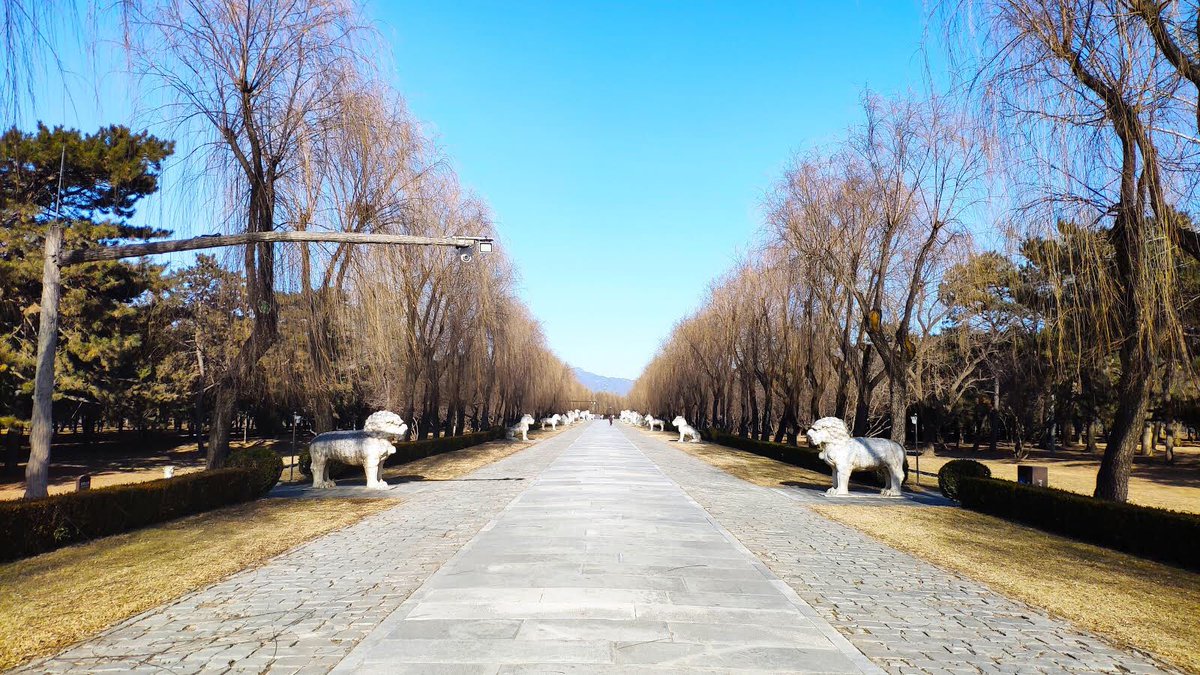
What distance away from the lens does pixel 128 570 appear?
707cm

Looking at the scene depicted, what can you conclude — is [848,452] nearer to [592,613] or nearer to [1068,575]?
[1068,575]

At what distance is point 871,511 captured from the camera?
12500 mm

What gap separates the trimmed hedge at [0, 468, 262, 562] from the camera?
7.76m

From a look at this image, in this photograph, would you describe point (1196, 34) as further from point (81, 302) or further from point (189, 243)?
point (81, 302)

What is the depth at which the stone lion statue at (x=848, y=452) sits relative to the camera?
14.3 metres

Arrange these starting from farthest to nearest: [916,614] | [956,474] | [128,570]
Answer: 1. [956,474]
2. [128,570]
3. [916,614]

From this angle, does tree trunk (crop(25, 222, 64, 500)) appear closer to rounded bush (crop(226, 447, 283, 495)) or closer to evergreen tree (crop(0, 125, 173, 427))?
rounded bush (crop(226, 447, 283, 495))

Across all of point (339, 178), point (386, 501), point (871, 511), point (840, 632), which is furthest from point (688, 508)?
point (339, 178)

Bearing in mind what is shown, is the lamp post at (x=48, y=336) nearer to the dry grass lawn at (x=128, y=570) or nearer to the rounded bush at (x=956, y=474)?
the dry grass lawn at (x=128, y=570)

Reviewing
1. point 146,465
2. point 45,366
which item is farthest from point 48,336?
point 146,465

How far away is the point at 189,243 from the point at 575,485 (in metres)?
9.05

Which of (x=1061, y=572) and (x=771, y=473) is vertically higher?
(x=1061, y=572)

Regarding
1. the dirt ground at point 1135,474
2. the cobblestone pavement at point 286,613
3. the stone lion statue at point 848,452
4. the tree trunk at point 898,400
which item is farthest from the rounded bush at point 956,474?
the cobblestone pavement at point 286,613

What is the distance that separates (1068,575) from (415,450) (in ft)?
65.3
